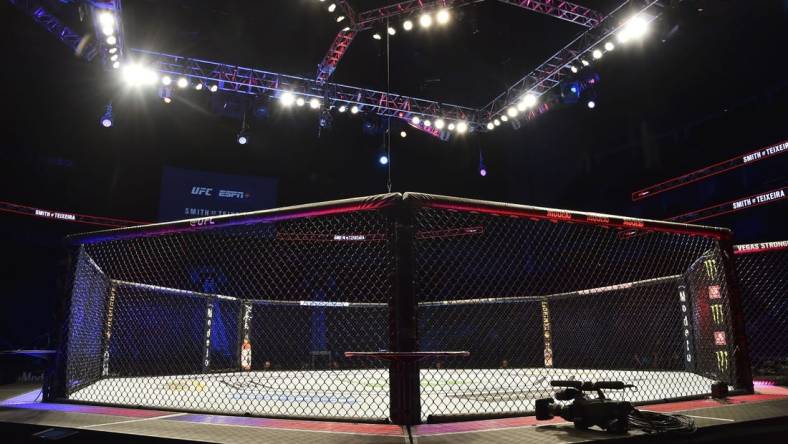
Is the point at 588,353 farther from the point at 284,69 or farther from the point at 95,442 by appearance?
the point at 284,69

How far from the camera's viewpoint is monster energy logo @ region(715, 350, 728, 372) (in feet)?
11.0

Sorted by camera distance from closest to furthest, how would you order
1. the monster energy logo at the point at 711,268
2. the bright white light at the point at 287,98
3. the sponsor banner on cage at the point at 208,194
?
the monster energy logo at the point at 711,268 < the bright white light at the point at 287,98 < the sponsor banner on cage at the point at 208,194

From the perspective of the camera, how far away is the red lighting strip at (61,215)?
806cm

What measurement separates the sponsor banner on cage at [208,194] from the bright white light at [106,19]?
401cm

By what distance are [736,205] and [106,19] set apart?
1063cm

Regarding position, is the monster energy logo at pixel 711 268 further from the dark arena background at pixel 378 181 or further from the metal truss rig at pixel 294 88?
the metal truss rig at pixel 294 88

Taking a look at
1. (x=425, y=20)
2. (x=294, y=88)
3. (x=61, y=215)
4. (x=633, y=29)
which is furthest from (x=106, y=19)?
(x=633, y=29)

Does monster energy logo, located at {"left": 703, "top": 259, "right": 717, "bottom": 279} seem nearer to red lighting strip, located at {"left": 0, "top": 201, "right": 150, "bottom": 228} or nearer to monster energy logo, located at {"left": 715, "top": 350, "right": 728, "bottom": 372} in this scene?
monster energy logo, located at {"left": 715, "top": 350, "right": 728, "bottom": 372}

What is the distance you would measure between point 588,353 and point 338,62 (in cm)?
695

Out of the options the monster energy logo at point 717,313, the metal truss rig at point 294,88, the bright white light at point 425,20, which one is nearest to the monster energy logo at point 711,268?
the monster energy logo at point 717,313

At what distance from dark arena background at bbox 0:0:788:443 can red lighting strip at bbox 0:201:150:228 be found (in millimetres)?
56

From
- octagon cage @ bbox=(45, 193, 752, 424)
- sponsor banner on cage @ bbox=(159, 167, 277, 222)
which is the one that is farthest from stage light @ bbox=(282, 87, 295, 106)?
octagon cage @ bbox=(45, 193, 752, 424)

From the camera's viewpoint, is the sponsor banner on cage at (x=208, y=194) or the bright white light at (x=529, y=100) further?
the sponsor banner on cage at (x=208, y=194)

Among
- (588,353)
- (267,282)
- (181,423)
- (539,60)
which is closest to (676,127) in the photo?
(539,60)
